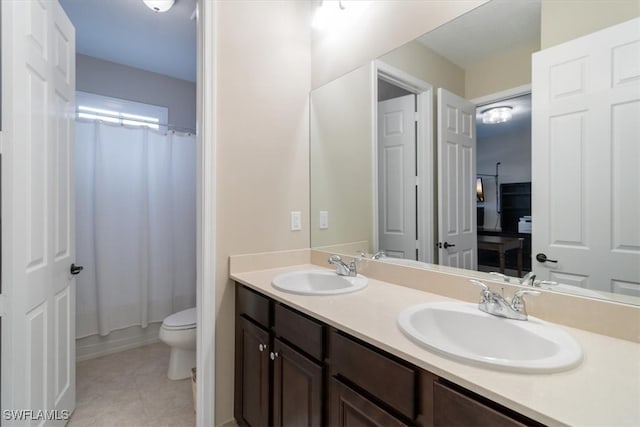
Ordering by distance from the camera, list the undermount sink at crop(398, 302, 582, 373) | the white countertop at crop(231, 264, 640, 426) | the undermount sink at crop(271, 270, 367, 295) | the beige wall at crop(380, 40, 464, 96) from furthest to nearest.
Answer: the undermount sink at crop(271, 270, 367, 295) → the beige wall at crop(380, 40, 464, 96) → the undermount sink at crop(398, 302, 582, 373) → the white countertop at crop(231, 264, 640, 426)

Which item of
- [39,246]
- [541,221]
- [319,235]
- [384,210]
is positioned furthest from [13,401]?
[541,221]

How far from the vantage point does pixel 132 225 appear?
2615 millimetres

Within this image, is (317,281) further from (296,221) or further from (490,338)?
(490,338)

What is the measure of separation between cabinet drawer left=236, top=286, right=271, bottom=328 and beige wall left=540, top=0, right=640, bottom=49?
1472 mm

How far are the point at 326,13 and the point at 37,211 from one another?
6.22 feet

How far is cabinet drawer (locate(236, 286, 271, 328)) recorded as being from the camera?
1353 mm

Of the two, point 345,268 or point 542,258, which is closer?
point 542,258

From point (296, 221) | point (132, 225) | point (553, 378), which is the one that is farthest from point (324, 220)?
point (132, 225)

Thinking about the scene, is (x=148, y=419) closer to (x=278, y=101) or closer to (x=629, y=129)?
(x=278, y=101)

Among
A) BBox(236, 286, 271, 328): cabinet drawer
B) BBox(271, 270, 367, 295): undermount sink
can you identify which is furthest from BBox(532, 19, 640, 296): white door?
BBox(236, 286, 271, 328): cabinet drawer

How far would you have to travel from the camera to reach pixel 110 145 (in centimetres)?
251

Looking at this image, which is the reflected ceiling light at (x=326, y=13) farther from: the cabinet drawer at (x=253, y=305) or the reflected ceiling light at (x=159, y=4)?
the cabinet drawer at (x=253, y=305)

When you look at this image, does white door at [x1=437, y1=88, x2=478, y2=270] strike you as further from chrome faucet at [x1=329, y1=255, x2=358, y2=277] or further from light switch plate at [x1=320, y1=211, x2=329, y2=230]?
light switch plate at [x1=320, y1=211, x2=329, y2=230]

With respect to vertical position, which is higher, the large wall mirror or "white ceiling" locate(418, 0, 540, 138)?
"white ceiling" locate(418, 0, 540, 138)
